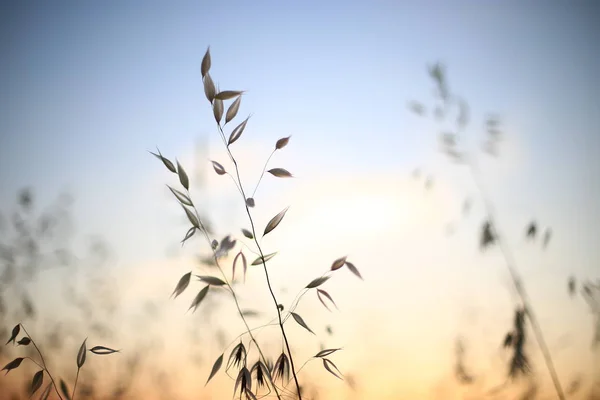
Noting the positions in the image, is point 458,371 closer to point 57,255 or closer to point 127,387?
point 127,387

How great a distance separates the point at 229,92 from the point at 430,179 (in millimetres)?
651

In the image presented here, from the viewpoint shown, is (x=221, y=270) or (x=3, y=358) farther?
(x=3, y=358)

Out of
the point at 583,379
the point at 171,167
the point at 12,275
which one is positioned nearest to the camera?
the point at 171,167

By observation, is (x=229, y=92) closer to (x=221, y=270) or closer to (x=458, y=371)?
(x=221, y=270)

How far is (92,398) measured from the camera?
1.50 metres

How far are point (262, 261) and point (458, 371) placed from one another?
84 centimetres

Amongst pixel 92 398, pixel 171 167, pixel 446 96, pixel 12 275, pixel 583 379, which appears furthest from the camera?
pixel 12 275

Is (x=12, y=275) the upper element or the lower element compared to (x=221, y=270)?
upper

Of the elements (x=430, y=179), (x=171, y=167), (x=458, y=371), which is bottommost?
(x=458, y=371)

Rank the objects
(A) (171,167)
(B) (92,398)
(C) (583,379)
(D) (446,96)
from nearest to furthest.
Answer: (A) (171,167) → (D) (446,96) → (C) (583,379) → (B) (92,398)

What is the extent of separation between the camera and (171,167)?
0.83m

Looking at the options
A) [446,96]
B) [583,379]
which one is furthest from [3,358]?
[583,379]

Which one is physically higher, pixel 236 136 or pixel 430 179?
pixel 236 136

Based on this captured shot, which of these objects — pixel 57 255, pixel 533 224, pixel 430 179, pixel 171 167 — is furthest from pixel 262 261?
pixel 57 255
